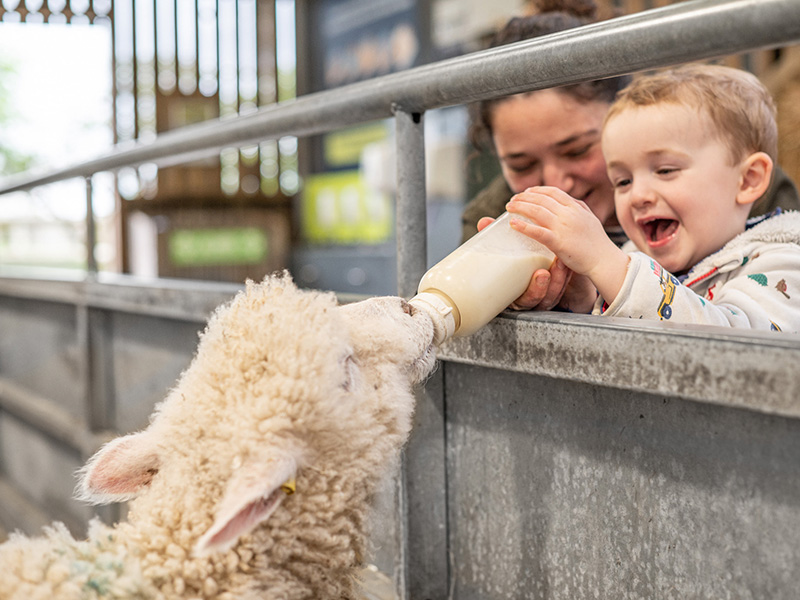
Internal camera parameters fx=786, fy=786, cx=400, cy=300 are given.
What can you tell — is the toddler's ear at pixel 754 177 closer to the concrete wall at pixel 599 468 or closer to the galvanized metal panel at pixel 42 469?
the concrete wall at pixel 599 468

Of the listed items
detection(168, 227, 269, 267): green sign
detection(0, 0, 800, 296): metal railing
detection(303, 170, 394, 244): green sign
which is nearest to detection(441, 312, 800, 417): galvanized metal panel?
detection(0, 0, 800, 296): metal railing

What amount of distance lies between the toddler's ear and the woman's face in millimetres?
397

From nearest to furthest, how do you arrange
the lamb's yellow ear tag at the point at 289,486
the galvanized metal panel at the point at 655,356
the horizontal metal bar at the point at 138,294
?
the galvanized metal panel at the point at 655,356
the lamb's yellow ear tag at the point at 289,486
the horizontal metal bar at the point at 138,294

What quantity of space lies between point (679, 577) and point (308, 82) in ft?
26.3

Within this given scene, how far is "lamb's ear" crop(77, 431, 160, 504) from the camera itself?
88 cm

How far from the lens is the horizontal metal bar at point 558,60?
26.8 inches

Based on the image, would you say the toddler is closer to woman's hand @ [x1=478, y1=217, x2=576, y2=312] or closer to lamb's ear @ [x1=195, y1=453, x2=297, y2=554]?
woman's hand @ [x1=478, y1=217, x2=576, y2=312]

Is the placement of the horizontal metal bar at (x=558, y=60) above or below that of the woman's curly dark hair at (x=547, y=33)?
below

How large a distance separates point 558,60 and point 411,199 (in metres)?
0.31

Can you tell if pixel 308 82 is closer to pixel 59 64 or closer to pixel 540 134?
pixel 59 64

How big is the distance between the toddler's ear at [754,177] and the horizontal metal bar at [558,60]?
43cm

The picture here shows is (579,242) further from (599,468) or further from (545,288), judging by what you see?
(599,468)

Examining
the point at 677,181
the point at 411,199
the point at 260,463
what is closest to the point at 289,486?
Result: the point at 260,463

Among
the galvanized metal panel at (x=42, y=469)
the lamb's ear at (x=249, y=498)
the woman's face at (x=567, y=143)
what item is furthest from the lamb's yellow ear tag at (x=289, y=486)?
the galvanized metal panel at (x=42, y=469)
